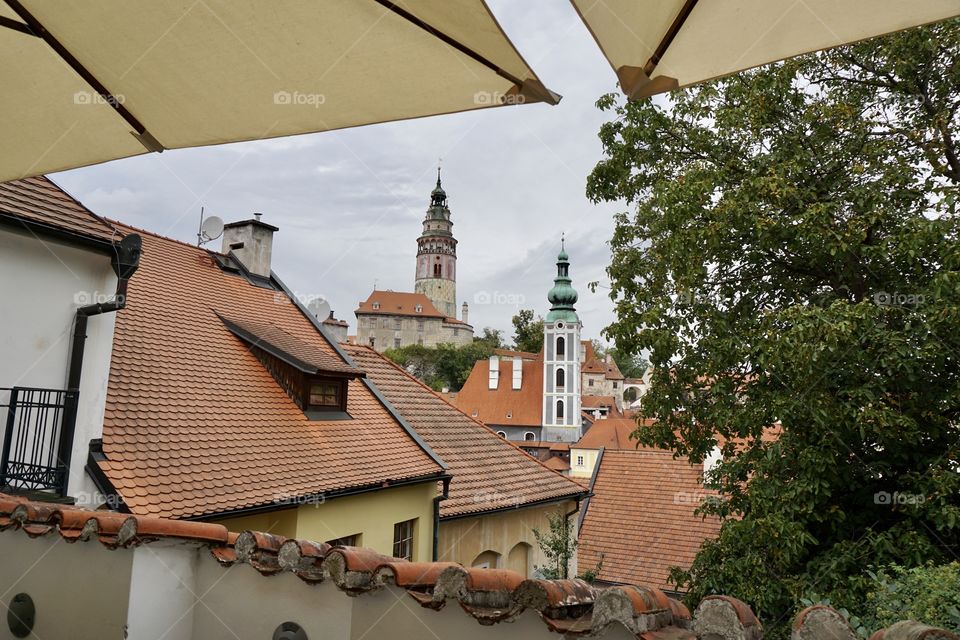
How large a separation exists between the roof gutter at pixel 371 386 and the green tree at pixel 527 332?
64.3 m

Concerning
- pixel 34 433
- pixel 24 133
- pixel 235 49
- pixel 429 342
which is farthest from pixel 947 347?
pixel 429 342

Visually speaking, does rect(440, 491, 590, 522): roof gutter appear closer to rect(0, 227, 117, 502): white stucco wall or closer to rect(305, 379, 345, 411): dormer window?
rect(305, 379, 345, 411): dormer window

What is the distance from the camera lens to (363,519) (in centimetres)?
910

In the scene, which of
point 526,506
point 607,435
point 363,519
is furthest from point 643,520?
point 607,435

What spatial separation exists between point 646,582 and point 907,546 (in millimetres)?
10314

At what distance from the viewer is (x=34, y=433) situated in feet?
20.3

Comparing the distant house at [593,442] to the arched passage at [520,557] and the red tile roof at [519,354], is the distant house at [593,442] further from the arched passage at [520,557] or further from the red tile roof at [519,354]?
the arched passage at [520,557]

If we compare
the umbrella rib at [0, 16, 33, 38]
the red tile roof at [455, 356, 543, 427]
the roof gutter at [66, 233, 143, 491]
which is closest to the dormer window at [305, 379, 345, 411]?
the roof gutter at [66, 233, 143, 491]

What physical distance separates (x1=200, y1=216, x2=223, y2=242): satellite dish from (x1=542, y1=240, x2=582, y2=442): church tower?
51.0 metres

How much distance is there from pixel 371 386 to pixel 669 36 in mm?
11014

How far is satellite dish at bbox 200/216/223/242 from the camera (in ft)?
41.2

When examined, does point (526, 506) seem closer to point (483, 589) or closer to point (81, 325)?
point (81, 325)

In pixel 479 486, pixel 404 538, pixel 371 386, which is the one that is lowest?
pixel 404 538

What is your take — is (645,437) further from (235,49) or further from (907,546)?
(235,49)
